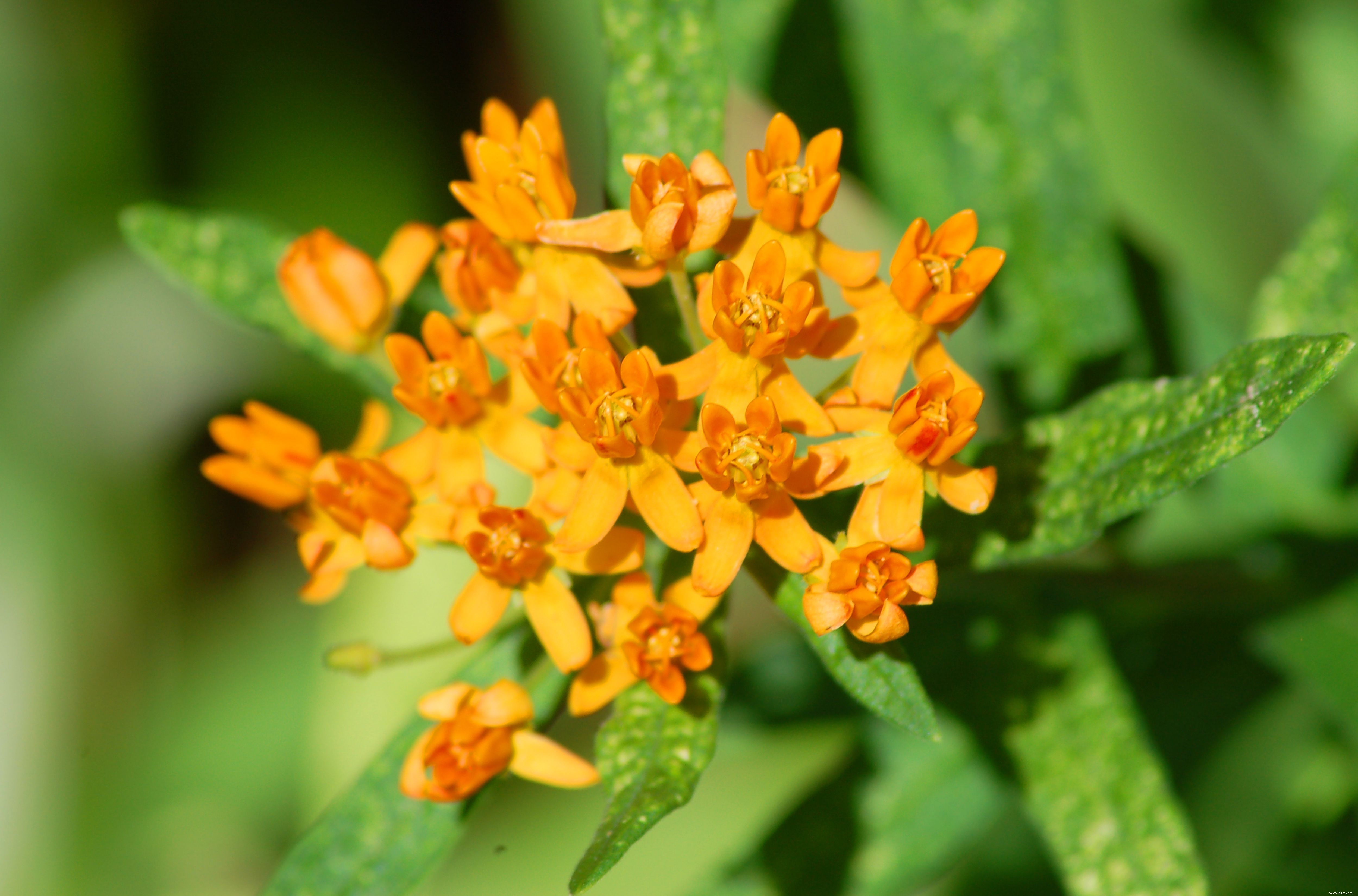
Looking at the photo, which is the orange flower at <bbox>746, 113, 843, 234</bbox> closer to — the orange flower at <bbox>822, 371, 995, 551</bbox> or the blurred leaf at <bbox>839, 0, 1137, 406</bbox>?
the orange flower at <bbox>822, 371, 995, 551</bbox>

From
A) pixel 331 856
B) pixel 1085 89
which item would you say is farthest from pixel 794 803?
pixel 1085 89

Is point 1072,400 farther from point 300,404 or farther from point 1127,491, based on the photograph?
point 300,404

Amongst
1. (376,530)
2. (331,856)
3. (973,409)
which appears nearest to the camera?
(973,409)

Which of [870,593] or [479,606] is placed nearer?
[870,593]

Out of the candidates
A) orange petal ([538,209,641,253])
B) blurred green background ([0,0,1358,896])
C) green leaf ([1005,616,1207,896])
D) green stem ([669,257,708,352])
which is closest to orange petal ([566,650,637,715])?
green stem ([669,257,708,352])

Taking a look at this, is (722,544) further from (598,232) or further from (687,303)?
(598,232)

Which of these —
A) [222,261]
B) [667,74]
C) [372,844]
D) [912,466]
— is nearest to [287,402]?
[222,261]
